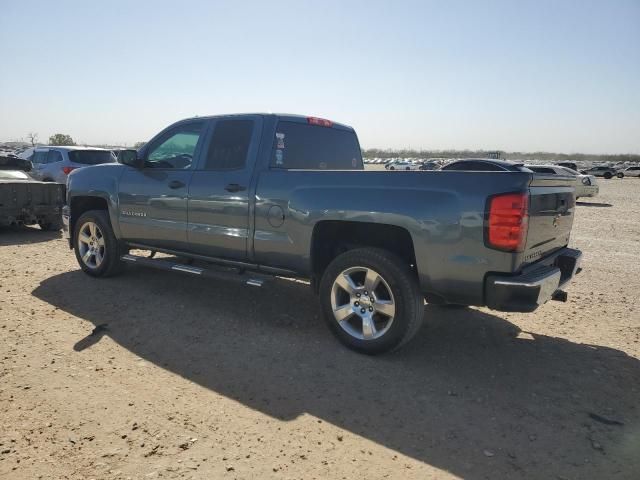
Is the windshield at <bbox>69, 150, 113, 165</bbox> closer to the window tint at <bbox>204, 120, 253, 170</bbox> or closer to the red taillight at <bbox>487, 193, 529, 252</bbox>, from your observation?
the window tint at <bbox>204, 120, 253, 170</bbox>

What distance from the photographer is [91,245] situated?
600 cm

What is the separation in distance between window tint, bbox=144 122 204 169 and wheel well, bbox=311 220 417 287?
1847 mm

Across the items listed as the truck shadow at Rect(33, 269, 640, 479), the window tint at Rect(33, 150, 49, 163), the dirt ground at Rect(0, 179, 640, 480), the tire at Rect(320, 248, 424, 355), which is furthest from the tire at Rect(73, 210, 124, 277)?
→ the window tint at Rect(33, 150, 49, 163)

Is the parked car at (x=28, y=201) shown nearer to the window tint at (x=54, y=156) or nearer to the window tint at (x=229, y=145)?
the window tint at (x=54, y=156)

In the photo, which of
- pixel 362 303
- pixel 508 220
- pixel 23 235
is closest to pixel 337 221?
pixel 362 303

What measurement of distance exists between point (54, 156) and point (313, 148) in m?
11.6

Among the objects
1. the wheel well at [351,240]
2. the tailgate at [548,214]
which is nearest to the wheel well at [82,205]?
the wheel well at [351,240]

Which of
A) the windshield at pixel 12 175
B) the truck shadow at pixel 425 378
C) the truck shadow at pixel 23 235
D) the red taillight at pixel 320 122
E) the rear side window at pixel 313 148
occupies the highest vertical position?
the red taillight at pixel 320 122

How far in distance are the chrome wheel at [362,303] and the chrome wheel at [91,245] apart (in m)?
3.52

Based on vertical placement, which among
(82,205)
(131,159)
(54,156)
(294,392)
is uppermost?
(131,159)

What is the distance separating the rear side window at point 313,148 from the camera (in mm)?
4586

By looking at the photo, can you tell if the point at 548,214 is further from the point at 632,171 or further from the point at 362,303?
the point at 632,171

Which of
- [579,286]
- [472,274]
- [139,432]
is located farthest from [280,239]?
[579,286]

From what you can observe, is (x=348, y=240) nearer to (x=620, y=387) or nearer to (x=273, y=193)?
(x=273, y=193)
